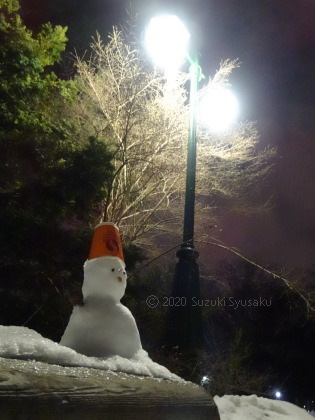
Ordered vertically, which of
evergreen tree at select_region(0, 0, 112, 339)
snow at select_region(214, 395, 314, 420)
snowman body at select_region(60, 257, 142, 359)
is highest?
evergreen tree at select_region(0, 0, 112, 339)

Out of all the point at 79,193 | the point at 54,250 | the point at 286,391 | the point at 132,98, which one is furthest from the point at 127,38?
the point at 286,391

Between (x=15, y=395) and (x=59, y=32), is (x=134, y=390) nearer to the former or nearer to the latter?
(x=15, y=395)

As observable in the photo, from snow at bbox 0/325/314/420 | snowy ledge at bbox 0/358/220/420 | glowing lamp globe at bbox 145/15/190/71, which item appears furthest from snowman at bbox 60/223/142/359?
glowing lamp globe at bbox 145/15/190/71

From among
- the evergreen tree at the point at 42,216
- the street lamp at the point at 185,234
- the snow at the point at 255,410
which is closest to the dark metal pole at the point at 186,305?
the street lamp at the point at 185,234

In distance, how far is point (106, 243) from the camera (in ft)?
10.7

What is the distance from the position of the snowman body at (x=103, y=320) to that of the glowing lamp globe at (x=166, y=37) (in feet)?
16.6

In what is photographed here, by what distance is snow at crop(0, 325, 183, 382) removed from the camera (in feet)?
6.43

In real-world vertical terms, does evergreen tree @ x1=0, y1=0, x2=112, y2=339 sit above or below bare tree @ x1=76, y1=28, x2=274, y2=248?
below

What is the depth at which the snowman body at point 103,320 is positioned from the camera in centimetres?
263

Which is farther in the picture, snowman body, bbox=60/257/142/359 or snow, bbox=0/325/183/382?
snowman body, bbox=60/257/142/359

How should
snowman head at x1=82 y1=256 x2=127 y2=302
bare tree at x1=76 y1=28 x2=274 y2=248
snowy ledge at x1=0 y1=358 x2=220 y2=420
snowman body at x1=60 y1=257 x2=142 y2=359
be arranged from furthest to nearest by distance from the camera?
bare tree at x1=76 y1=28 x2=274 y2=248 < snowman head at x1=82 y1=256 x2=127 y2=302 < snowman body at x1=60 y1=257 x2=142 y2=359 < snowy ledge at x1=0 y1=358 x2=220 y2=420

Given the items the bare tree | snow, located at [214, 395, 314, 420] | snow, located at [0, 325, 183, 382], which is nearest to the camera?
snow, located at [0, 325, 183, 382]

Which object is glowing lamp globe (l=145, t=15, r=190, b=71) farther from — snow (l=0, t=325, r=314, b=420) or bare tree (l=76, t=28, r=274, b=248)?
snow (l=0, t=325, r=314, b=420)

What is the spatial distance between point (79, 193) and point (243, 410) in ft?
12.0
